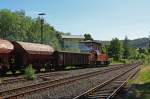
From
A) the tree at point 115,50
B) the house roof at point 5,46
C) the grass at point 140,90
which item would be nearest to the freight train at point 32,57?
the house roof at point 5,46

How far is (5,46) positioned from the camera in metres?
30.7

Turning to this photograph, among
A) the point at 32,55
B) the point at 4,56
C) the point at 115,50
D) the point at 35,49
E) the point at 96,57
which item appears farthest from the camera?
the point at 115,50

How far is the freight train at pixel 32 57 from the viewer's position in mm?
30750

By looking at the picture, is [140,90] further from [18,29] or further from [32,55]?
[18,29]

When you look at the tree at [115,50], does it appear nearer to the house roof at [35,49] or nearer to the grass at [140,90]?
the house roof at [35,49]

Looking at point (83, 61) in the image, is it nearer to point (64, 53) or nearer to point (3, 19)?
point (64, 53)

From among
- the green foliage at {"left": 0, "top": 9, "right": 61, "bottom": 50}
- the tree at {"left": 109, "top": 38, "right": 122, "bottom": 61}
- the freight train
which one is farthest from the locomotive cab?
the tree at {"left": 109, "top": 38, "right": 122, "bottom": 61}

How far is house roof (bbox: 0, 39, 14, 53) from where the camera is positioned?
98.4ft

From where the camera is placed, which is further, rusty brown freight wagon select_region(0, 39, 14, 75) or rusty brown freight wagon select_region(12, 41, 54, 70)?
rusty brown freight wagon select_region(12, 41, 54, 70)

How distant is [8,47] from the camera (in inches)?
1237

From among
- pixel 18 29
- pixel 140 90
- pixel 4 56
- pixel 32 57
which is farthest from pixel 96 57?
pixel 18 29

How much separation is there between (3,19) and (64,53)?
57044 mm

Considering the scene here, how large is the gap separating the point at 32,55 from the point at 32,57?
0.66 feet

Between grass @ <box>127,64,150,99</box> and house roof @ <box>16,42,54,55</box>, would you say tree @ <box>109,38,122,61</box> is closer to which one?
house roof @ <box>16,42,54,55</box>
